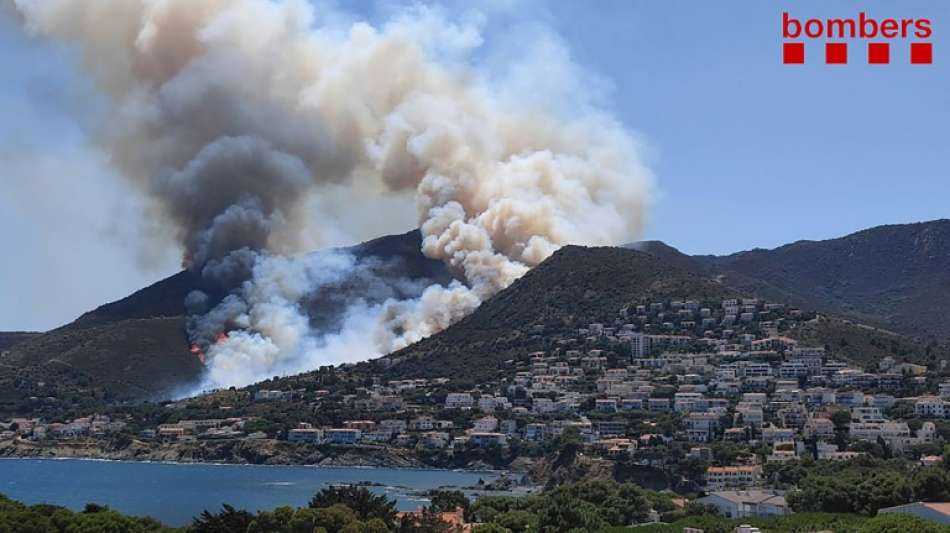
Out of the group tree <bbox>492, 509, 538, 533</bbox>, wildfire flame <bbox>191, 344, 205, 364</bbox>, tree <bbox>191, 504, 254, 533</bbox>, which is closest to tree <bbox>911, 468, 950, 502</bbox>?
tree <bbox>492, 509, 538, 533</bbox>

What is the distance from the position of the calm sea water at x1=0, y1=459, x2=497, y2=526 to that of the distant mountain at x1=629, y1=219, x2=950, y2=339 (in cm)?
6835

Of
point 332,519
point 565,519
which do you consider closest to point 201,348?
point 565,519

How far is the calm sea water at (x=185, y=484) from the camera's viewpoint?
80375 millimetres

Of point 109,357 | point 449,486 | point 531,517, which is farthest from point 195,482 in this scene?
point 109,357

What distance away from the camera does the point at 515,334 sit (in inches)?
5492

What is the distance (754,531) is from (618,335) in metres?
82.0

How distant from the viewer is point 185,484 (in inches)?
3807

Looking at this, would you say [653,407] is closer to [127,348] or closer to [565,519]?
[565,519]

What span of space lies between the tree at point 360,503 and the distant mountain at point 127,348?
98.0 m

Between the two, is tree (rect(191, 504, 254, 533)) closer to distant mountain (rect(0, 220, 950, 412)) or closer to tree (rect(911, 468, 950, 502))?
tree (rect(911, 468, 950, 502))

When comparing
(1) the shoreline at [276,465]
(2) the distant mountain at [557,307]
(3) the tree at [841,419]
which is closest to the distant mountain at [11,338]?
(2) the distant mountain at [557,307]

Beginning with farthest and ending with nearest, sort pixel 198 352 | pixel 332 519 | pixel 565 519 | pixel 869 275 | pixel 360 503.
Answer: pixel 869 275 < pixel 198 352 < pixel 565 519 < pixel 360 503 < pixel 332 519

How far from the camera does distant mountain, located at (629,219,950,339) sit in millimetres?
164000

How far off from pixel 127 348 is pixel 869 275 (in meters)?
92.7
